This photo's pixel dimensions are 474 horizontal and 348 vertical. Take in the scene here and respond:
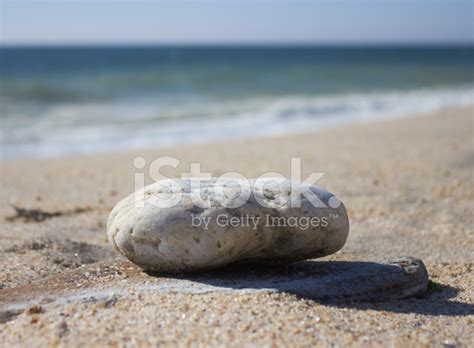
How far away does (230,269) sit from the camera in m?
4.18

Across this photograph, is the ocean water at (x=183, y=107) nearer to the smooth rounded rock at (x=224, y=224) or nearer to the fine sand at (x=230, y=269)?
the fine sand at (x=230, y=269)

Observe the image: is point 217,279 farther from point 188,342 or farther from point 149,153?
point 149,153

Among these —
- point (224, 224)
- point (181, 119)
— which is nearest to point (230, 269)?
point (224, 224)

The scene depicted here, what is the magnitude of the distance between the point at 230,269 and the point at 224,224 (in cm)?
50

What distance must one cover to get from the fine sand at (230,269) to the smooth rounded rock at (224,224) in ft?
0.65

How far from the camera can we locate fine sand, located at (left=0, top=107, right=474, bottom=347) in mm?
3250

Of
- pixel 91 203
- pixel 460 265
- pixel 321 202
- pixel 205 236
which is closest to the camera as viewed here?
pixel 205 236

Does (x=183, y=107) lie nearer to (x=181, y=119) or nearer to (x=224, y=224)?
(x=181, y=119)

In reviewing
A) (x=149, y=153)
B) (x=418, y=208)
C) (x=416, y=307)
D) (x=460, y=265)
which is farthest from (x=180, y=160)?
(x=416, y=307)

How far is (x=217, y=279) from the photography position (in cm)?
392

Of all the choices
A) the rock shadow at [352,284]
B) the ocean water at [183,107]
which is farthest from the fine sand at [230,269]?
the ocean water at [183,107]

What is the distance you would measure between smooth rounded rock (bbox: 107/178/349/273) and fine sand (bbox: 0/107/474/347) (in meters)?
0.20

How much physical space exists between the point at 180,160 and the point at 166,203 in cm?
553

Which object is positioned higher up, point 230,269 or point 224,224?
point 224,224
